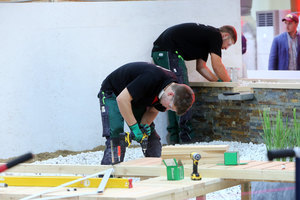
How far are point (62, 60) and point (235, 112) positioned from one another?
6.50ft

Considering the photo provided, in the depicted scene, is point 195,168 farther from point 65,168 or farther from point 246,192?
point 65,168

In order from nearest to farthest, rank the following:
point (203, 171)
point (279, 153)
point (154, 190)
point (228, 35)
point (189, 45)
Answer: point (279, 153), point (154, 190), point (203, 171), point (228, 35), point (189, 45)

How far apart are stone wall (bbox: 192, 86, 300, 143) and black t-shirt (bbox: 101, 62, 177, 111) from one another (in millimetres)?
2509

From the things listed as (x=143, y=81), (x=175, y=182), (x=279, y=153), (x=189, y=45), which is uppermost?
(x=189, y=45)

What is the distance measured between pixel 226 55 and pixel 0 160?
2994 millimetres

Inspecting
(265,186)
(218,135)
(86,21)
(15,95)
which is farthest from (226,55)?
(265,186)

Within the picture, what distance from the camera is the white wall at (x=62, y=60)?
7.03 m

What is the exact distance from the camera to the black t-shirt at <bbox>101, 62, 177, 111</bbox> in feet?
14.1

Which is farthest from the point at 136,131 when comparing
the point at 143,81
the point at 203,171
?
the point at 203,171

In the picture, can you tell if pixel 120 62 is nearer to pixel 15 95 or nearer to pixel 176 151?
pixel 15 95

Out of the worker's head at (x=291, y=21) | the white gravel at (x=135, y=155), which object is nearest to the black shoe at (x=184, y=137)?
the white gravel at (x=135, y=155)

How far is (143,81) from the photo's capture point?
14.1 feet

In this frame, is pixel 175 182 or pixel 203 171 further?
pixel 203 171

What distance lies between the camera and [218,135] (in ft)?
24.7
